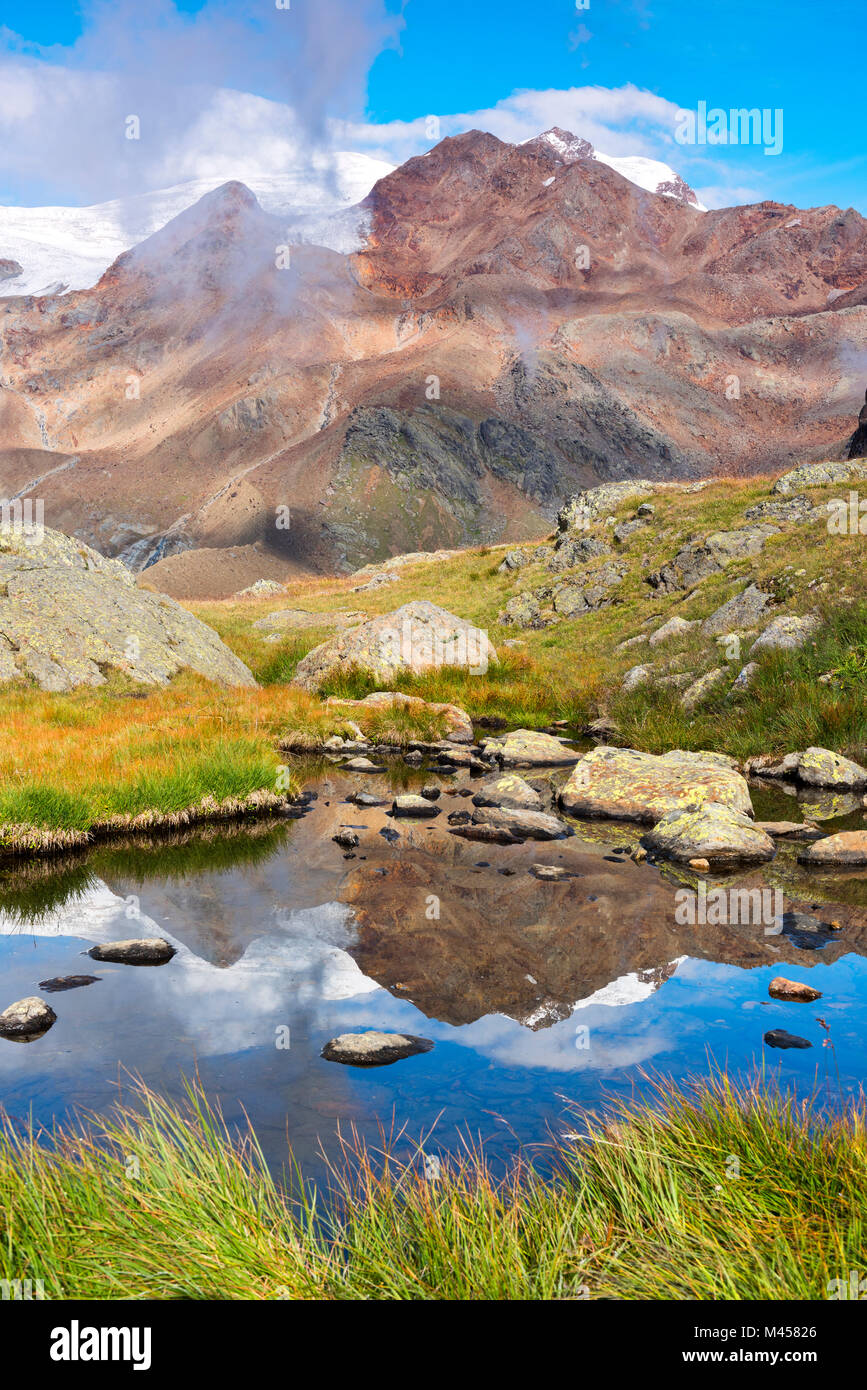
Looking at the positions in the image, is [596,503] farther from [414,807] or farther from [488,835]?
[488,835]

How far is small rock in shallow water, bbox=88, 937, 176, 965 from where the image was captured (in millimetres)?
8703

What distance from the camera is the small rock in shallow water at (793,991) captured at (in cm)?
769

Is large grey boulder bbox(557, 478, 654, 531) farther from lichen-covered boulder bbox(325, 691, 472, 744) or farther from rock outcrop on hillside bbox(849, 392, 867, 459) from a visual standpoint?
lichen-covered boulder bbox(325, 691, 472, 744)

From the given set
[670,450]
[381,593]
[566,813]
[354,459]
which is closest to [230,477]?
[354,459]

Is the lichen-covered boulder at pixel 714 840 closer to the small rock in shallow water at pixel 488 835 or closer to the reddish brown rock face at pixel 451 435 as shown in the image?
the small rock in shallow water at pixel 488 835

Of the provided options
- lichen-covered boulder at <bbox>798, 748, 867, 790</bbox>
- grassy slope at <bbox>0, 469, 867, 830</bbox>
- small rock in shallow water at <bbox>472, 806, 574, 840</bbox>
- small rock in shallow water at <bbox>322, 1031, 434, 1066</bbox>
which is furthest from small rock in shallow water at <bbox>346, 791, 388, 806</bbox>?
small rock in shallow water at <bbox>322, 1031, 434, 1066</bbox>

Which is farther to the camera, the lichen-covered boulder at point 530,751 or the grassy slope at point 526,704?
the lichen-covered boulder at point 530,751

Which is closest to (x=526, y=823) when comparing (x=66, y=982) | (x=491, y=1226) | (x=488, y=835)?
(x=488, y=835)

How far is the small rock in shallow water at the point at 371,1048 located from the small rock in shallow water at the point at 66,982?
102 inches

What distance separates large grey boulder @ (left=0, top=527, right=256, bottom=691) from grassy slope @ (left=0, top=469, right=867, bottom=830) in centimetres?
78

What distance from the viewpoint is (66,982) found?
8.08m

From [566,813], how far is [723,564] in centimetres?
1723

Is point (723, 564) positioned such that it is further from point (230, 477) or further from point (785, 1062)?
point (230, 477)

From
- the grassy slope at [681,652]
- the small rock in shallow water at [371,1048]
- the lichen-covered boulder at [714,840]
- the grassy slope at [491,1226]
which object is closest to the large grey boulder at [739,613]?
the grassy slope at [681,652]
